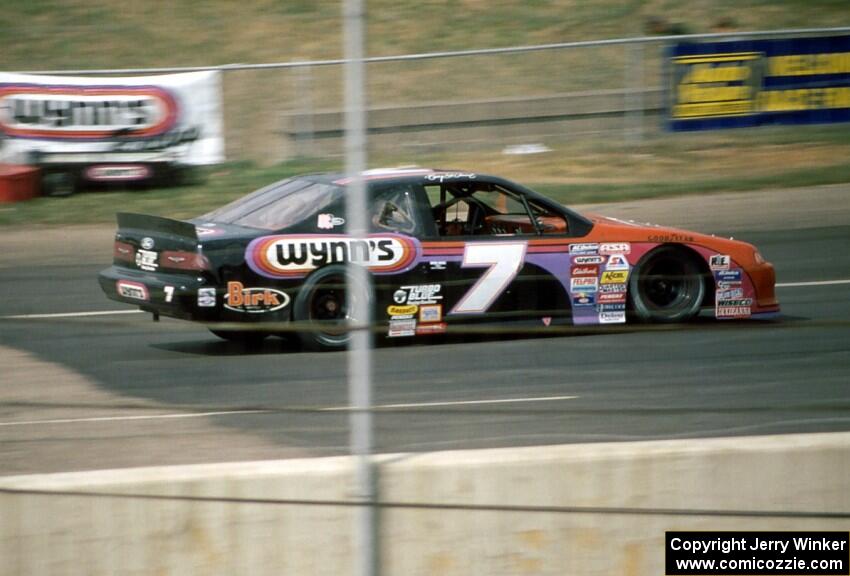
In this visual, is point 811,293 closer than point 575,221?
No

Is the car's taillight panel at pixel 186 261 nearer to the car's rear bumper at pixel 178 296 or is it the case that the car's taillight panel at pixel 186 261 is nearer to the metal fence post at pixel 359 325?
the car's rear bumper at pixel 178 296

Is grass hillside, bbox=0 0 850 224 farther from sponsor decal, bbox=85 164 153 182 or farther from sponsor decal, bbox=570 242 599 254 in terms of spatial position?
sponsor decal, bbox=570 242 599 254

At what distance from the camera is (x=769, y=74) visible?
54.2 feet

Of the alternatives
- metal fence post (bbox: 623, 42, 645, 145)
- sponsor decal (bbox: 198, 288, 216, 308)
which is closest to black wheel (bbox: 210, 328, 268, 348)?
sponsor decal (bbox: 198, 288, 216, 308)

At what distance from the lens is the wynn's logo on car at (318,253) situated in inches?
343

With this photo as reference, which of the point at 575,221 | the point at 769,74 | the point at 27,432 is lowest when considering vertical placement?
the point at 27,432

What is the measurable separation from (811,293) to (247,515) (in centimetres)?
736

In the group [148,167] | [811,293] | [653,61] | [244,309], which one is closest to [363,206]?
[244,309]

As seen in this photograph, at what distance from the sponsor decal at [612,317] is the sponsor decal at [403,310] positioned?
134 centimetres

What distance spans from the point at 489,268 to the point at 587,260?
0.74 metres

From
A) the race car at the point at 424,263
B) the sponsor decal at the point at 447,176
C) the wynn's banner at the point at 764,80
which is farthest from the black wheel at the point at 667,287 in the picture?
the wynn's banner at the point at 764,80

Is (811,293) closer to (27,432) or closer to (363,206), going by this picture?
(27,432)

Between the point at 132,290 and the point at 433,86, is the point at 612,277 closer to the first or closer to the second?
the point at 132,290

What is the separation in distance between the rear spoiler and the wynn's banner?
9.36 meters
